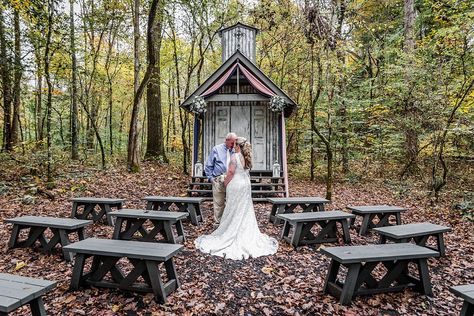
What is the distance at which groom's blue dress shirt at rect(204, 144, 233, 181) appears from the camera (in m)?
6.79

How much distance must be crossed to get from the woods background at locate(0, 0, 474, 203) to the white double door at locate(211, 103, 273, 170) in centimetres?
188

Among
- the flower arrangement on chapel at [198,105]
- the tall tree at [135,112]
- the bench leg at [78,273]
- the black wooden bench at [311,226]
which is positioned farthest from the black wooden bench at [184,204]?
the tall tree at [135,112]

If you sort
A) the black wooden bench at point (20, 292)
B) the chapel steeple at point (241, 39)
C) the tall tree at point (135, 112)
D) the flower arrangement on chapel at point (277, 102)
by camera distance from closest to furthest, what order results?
1. the black wooden bench at point (20, 292)
2. the flower arrangement on chapel at point (277, 102)
3. the tall tree at point (135, 112)
4. the chapel steeple at point (241, 39)

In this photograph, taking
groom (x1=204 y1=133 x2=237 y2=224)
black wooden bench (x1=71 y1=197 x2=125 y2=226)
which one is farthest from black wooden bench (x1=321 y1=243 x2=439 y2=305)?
black wooden bench (x1=71 y1=197 x2=125 y2=226)

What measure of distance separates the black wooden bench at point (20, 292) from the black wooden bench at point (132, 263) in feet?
2.75

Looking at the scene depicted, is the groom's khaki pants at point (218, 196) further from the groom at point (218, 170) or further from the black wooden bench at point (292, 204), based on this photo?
the black wooden bench at point (292, 204)

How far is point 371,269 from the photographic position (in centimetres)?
389

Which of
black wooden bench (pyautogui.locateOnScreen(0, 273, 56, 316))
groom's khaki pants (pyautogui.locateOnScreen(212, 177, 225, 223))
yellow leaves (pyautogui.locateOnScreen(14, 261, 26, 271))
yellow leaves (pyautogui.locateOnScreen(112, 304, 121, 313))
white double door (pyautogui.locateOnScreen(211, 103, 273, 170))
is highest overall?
white double door (pyautogui.locateOnScreen(211, 103, 273, 170))

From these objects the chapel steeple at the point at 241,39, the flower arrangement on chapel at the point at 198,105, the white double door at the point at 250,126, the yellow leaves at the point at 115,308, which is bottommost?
the yellow leaves at the point at 115,308

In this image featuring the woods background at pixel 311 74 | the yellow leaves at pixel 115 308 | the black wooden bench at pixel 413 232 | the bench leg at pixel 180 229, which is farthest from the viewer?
the woods background at pixel 311 74

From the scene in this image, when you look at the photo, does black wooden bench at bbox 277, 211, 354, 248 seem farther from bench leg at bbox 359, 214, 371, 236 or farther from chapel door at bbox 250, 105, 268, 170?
chapel door at bbox 250, 105, 268, 170

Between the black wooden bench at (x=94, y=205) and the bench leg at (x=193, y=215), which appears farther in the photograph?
the bench leg at (x=193, y=215)

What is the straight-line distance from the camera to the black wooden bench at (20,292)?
8.50ft

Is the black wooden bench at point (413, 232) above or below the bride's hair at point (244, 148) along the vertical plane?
below
